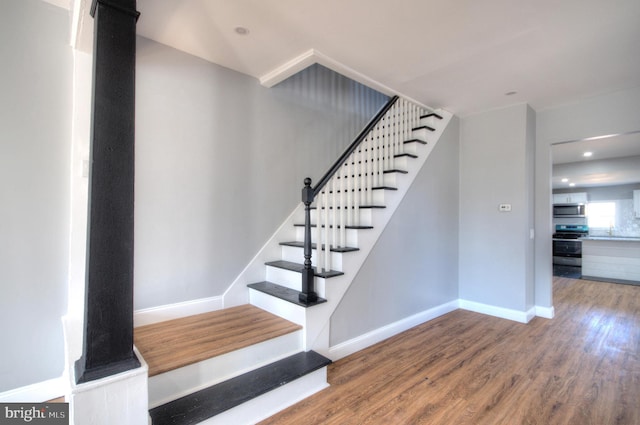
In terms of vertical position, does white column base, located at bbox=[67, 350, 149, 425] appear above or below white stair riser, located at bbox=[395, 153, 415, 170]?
below

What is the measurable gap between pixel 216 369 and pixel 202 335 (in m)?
0.37

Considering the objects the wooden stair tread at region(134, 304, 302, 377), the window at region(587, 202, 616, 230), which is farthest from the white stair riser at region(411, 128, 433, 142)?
the window at region(587, 202, 616, 230)

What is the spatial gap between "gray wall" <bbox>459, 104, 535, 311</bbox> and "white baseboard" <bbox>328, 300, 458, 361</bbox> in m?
0.65

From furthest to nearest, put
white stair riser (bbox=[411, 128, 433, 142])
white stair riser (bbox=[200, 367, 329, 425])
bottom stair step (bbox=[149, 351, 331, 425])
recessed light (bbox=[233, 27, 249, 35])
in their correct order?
white stair riser (bbox=[411, 128, 433, 142]) → recessed light (bbox=[233, 27, 249, 35]) → white stair riser (bbox=[200, 367, 329, 425]) → bottom stair step (bbox=[149, 351, 331, 425])

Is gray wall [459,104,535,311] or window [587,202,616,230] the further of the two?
window [587,202,616,230]

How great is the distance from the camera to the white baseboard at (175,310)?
248 centimetres

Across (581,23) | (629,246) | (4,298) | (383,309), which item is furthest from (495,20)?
(629,246)

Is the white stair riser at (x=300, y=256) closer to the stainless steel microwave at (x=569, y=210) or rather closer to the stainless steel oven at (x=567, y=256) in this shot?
the stainless steel oven at (x=567, y=256)

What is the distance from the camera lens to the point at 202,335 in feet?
7.43

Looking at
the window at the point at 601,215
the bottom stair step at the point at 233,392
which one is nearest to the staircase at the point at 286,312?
the bottom stair step at the point at 233,392

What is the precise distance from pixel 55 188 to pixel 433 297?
3.92 meters

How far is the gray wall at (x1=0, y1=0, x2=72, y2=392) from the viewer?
6.47 ft

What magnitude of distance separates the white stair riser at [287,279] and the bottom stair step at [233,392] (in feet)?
1.84

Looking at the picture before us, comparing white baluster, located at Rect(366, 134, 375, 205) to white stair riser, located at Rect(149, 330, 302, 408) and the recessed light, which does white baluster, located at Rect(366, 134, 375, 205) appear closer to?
white stair riser, located at Rect(149, 330, 302, 408)
